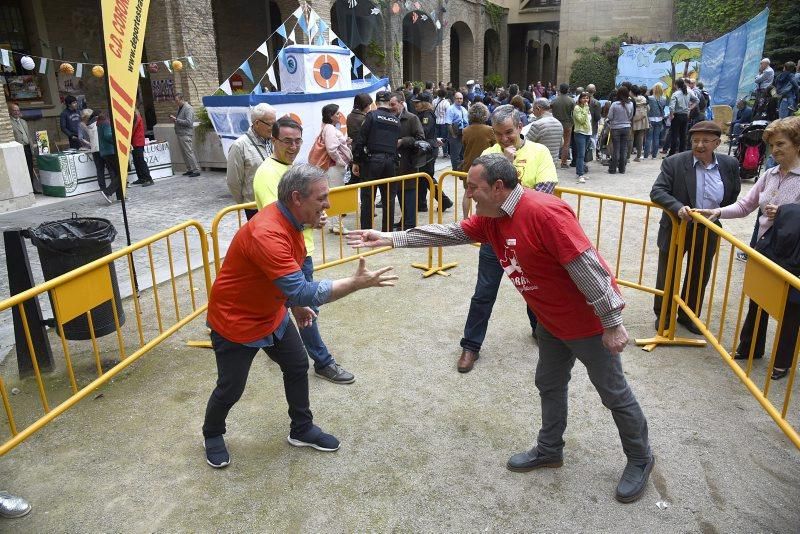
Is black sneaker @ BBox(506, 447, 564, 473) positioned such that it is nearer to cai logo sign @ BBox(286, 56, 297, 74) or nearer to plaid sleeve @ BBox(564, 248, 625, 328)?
plaid sleeve @ BBox(564, 248, 625, 328)

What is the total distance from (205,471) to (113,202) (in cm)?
848

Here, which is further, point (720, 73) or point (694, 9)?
point (694, 9)

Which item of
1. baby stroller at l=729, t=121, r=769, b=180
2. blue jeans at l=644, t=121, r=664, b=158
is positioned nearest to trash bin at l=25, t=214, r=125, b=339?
baby stroller at l=729, t=121, r=769, b=180

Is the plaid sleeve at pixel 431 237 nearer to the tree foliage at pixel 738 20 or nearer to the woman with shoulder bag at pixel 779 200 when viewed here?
the woman with shoulder bag at pixel 779 200

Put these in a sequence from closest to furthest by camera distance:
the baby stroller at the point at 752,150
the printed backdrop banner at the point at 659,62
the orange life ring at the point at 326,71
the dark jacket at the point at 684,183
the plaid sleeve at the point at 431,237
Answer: the plaid sleeve at the point at 431,237 → the dark jacket at the point at 684,183 → the baby stroller at the point at 752,150 → the orange life ring at the point at 326,71 → the printed backdrop banner at the point at 659,62

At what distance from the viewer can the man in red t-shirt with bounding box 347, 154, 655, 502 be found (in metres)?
2.58

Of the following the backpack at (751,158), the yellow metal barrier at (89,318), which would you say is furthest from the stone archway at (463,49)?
the yellow metal barrier at (89,318)

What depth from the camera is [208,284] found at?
185 inches

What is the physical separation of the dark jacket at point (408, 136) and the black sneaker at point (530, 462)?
5.12 metres

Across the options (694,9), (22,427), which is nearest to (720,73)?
(694,9)

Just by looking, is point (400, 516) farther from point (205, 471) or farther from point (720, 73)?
point (720, 73)

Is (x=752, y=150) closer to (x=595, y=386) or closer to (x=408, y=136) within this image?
(x=408, y=136)

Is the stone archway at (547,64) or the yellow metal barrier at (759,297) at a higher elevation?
the stone archway at (547,64)

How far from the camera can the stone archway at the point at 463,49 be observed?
94.9 ft
